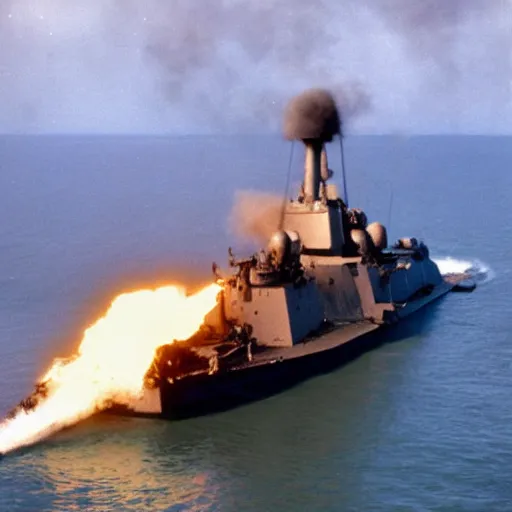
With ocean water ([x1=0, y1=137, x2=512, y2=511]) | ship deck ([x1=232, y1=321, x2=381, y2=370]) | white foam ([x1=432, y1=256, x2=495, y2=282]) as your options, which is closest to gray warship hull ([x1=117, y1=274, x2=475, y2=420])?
ship deck ([x1=232, y1=321, x2=381, y2=370])

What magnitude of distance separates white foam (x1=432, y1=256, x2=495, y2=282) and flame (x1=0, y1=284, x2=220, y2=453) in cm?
2999

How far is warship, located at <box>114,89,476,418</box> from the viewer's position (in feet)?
98.1

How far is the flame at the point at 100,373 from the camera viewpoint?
27.8m

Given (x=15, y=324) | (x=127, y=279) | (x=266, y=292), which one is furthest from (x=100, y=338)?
(x=127, y=279)

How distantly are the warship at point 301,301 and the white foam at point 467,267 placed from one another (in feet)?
22.2

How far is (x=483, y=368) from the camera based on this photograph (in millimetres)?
35125

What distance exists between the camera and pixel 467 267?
58.0 m

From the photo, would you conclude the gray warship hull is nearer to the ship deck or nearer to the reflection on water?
the ship deck

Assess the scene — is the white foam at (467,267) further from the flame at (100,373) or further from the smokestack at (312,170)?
the flame at (100,373)

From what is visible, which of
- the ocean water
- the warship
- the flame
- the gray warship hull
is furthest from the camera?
the warship

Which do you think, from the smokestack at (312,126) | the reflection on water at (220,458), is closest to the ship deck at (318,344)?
the reflection on water at (220,458)

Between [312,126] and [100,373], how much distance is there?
763 inches

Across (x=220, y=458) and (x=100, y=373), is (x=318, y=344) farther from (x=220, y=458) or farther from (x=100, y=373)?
(x=100, y=373)

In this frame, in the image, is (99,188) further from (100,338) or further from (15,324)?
(100,338)
